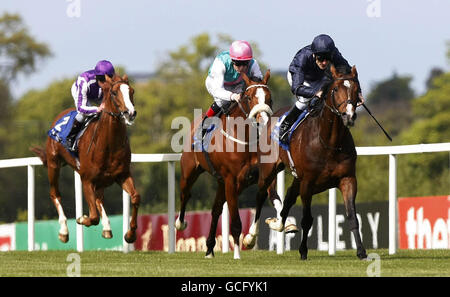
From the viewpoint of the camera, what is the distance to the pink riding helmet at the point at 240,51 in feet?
33.8

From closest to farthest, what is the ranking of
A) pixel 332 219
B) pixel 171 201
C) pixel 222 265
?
pixel 222 265 → pixel 332 219 → pixel 171 201

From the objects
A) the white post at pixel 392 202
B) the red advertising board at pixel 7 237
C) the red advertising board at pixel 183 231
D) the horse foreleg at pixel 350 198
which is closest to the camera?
the horse foreleg at pixel 350 198

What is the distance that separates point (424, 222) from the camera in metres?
13.8

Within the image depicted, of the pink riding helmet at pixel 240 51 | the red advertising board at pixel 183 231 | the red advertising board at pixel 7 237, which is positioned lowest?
the red advertising board at pixel 7 237

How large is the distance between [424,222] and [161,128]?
37.3 metres

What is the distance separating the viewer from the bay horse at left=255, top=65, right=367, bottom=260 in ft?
30.1

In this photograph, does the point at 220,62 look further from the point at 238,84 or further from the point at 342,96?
the point at 342,96

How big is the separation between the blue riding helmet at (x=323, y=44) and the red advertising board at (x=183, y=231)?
771 centimetres

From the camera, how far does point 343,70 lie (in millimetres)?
9336

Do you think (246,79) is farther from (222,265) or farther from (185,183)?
(185,183)

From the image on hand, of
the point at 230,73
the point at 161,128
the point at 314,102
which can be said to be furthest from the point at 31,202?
the point at 161,128

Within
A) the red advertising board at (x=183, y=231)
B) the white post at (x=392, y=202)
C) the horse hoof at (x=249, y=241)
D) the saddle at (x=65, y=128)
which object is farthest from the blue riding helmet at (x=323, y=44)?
the red advertising board at (x=183, y=231)

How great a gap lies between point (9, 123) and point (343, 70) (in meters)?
16.9

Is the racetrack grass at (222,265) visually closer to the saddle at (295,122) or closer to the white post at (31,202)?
the saddle at (295,122)
